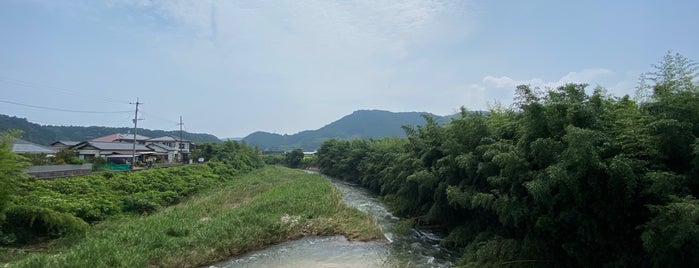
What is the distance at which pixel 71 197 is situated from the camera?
1692 centimetres

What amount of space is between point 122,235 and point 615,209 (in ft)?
45.1

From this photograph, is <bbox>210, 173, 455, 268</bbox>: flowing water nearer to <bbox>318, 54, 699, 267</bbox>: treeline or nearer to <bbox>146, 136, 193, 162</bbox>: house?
<bbox>318, 54, 699, 267</bbox>: treeline

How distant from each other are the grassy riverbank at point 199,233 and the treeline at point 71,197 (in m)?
0.98

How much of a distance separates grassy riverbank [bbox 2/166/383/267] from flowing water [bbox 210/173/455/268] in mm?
608

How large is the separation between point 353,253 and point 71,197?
1310 cm

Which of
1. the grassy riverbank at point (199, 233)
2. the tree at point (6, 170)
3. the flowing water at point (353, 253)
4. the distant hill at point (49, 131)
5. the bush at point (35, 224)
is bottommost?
the flowing water at point (353, 253)

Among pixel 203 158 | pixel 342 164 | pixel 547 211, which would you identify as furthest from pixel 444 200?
pixel 203 158

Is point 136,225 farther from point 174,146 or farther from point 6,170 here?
point 174,146

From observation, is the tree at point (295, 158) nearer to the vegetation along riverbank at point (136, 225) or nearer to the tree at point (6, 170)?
the vegetation along riverbank at point (136, 225)

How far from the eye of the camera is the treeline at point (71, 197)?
12.1 meters

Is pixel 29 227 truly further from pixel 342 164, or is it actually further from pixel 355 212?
pixel 342 164

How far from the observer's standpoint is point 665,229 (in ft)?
21.5

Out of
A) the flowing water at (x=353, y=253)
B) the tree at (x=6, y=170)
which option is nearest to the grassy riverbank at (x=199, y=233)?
the flowing water at (x=353, y=253)

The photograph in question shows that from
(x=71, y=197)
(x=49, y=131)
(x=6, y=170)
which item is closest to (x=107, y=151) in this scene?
(x=71, y=197)
